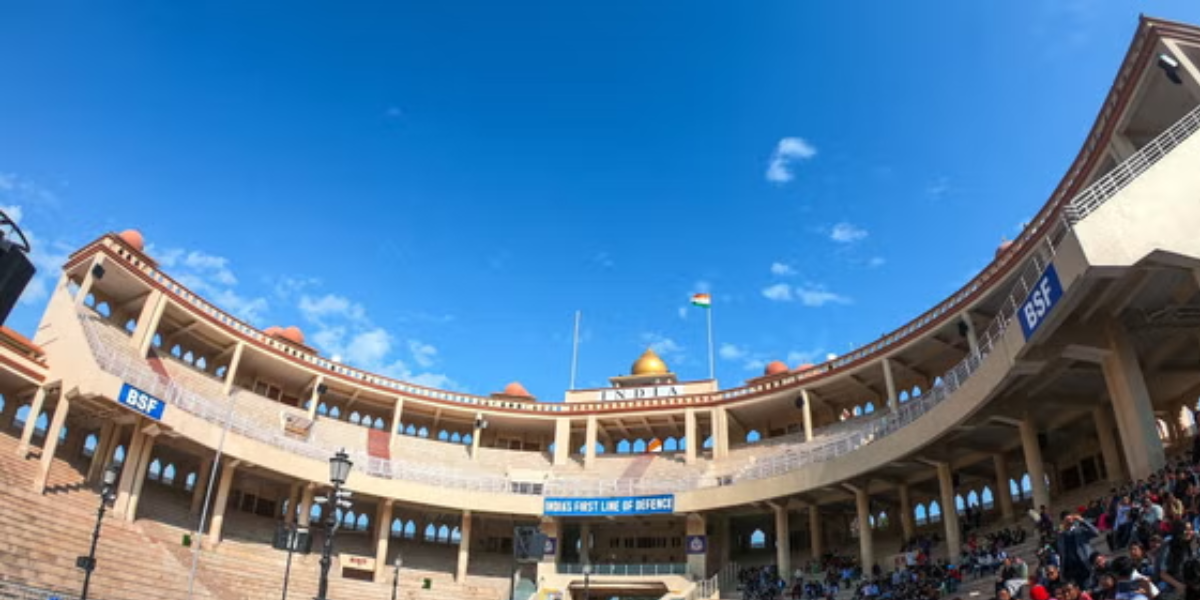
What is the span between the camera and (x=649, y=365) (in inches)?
1933

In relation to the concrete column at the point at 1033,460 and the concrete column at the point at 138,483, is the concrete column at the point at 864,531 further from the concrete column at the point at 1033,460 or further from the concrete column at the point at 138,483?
the concrete column at the point at 138,483

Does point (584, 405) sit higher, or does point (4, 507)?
point (584, 405)

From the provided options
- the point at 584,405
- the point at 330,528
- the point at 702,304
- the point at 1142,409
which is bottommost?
the point at 330,528

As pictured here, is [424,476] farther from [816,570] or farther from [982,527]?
[982,527]

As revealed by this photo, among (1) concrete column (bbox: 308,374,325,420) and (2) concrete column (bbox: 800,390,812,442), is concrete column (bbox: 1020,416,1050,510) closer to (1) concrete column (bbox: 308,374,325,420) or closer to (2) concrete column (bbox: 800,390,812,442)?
(2) concrete column (bbox: 800,390,812,442)

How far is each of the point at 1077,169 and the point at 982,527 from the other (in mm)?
14572

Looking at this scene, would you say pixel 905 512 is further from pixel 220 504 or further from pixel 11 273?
pixel 11 273

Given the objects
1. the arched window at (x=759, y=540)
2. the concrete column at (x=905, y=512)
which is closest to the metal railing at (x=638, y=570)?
the arched window at (x=759, y=540)

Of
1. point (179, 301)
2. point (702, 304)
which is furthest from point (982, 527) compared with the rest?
point (179, 301)

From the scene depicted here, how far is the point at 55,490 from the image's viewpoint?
974 inches

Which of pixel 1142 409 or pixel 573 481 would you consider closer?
pixel 1142 409

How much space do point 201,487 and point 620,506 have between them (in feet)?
61.0

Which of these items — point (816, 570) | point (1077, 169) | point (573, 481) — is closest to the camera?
point (1077, 169)

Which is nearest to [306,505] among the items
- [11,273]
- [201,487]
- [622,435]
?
[201,487]
